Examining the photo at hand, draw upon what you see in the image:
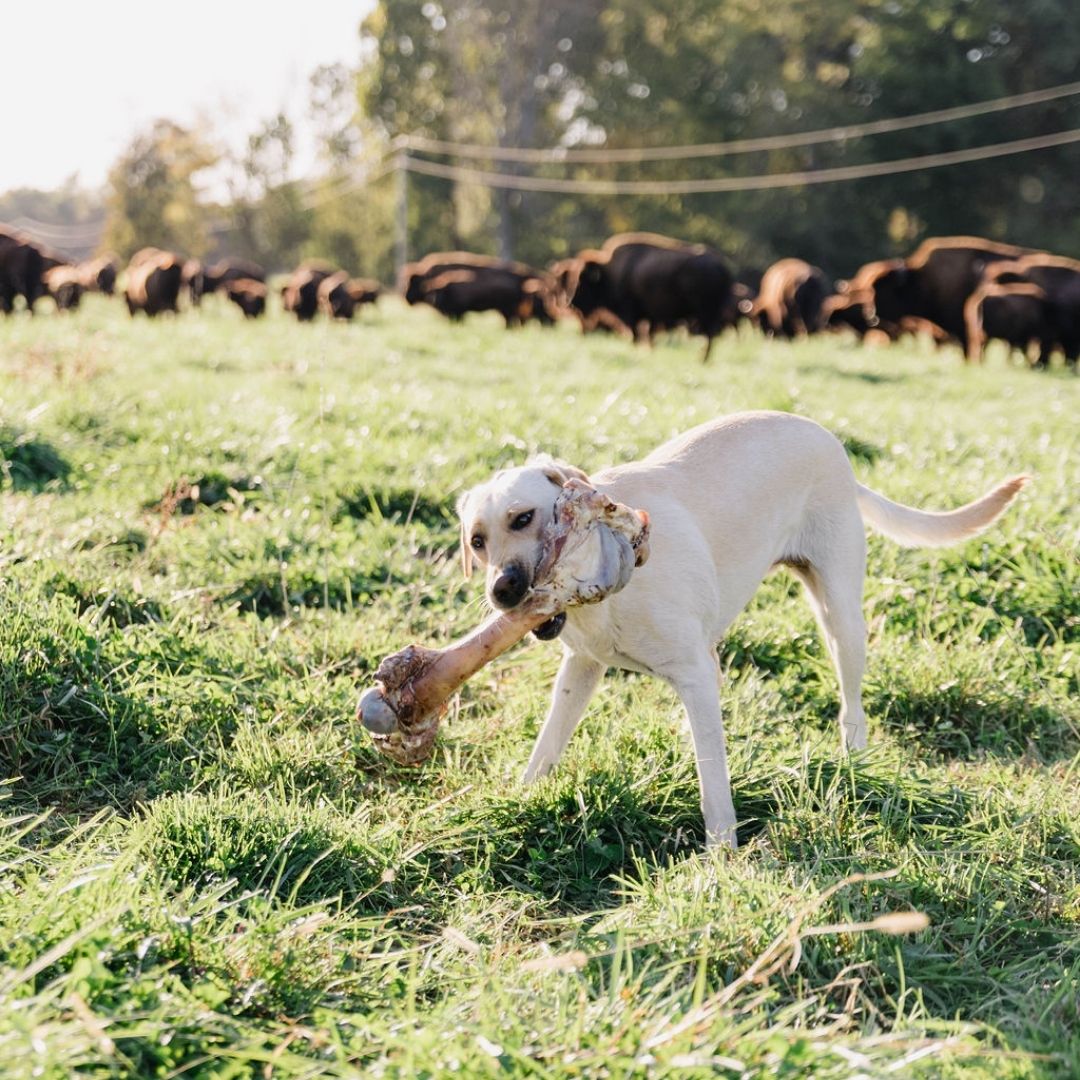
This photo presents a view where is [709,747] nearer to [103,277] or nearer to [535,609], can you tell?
[535,609]

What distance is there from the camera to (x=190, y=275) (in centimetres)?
2408

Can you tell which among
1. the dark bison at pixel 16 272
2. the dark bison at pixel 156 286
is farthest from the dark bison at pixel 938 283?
the dark bison at pixel 16 272

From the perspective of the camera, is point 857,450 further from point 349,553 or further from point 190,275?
point 190,275

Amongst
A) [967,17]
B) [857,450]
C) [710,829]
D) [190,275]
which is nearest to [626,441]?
[857,450]

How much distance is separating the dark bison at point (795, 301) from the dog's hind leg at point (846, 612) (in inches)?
708

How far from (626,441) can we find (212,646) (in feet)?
10.6

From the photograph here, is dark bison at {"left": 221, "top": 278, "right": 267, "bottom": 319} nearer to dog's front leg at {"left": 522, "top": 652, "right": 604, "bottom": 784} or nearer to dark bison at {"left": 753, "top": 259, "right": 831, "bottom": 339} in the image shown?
dark bison at {"left": 753, "top": 259, "right": 831, "bottom": 339}

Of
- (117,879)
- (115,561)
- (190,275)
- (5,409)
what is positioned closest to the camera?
(117,879)

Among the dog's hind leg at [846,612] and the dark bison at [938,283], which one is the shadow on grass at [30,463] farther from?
the dark bison at [938,283]

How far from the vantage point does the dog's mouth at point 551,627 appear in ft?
10.9

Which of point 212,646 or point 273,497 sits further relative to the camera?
point 273,497

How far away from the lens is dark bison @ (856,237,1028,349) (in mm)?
20625

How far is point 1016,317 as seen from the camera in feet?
55.5

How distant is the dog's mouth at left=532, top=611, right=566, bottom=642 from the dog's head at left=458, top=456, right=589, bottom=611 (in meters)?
0.16
